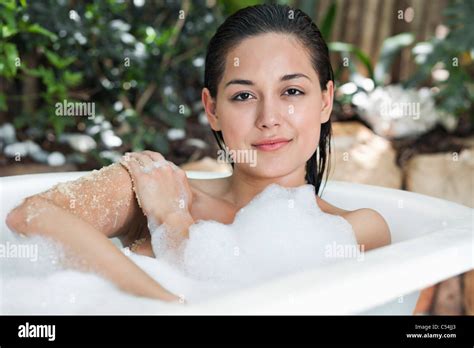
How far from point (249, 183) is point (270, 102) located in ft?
0.86

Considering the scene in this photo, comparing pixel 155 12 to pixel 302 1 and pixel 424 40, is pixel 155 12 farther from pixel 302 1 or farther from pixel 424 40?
pixel 424 40

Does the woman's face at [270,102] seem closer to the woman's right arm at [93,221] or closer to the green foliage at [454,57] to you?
the woman's right arm at [93,221]

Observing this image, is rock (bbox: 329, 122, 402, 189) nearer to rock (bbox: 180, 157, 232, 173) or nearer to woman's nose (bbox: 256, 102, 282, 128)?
rock (bbox: 180, 157, 232, 173)

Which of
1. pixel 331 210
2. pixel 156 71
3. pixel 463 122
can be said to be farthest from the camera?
pixel 463 122

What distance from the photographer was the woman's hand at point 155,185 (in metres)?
1.56

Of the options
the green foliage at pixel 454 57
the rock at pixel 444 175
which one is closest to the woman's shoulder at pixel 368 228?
the rock at pixel 444 175

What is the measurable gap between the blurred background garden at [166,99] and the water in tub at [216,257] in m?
1.57

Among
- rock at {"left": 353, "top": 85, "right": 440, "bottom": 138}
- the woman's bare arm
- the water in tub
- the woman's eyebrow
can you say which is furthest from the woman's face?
rock at {"left": 353, "top": 85, "right": 440, "bottom": 138}

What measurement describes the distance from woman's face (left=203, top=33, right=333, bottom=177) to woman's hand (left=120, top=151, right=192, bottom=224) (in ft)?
0.54
